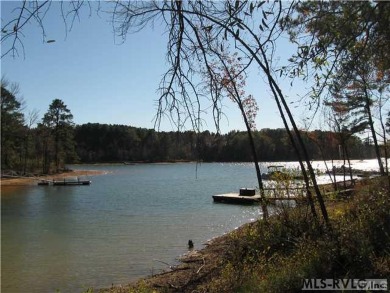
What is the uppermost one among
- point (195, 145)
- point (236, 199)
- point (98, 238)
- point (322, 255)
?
point (195, 145)

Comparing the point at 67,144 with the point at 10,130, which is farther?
the point at 67,144

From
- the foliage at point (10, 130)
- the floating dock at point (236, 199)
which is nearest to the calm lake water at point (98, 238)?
the floating dock at point (236, 199)

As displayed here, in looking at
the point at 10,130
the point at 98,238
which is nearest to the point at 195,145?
the point at 98,238

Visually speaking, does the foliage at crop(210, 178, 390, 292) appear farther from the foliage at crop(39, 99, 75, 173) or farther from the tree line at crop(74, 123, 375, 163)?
the foliage at crop(39, 99, 75, 173)

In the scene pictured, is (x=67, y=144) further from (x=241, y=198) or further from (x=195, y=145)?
(x=195, y=145)

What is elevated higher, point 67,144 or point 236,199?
point 67,144

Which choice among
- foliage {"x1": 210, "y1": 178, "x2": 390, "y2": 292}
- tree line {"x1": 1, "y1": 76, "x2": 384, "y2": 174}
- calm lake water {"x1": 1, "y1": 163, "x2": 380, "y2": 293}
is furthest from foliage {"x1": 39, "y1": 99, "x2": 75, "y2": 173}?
foliage {"x1": 210, "y1": 178, "x2": 390, "y2": 292}

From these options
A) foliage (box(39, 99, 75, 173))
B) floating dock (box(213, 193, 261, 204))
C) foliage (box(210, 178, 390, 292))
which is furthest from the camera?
Result: foliage (box(39, 99, 75, 173))

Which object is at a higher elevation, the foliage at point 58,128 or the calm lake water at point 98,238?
the foliage at point 58,128

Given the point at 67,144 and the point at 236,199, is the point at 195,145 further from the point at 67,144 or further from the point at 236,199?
the point at 67,144

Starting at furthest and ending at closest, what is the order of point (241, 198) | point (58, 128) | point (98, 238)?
point (58, 128) → point (241, 198) → point (98, 238)

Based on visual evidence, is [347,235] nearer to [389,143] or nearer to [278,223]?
[278,223]

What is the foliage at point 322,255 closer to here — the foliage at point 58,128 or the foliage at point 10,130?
the foliage at point 10,130

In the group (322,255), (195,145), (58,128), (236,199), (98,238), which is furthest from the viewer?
(58,128)
